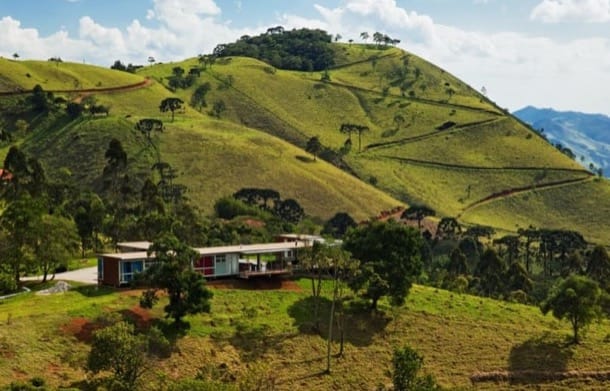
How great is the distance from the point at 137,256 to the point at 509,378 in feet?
104

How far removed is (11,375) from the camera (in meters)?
41.1

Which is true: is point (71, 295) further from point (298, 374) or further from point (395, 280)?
point (395, 280)

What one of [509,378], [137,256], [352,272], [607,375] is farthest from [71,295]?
[607,375]

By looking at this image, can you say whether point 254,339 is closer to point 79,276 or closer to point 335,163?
point 79,276

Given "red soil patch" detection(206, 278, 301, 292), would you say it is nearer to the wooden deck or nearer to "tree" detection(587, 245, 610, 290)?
the wooden deck

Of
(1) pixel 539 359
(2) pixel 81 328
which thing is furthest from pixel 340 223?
(2) pixel 81 328

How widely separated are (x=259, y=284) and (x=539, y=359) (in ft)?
82.5

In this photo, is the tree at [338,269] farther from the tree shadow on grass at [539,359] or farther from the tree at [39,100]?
the tree at [39,100]

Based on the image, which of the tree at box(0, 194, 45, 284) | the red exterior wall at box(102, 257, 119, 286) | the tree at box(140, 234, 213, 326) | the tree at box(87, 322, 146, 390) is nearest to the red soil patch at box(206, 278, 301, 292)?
the red exterior wall at box(102, 257, 119, 286)

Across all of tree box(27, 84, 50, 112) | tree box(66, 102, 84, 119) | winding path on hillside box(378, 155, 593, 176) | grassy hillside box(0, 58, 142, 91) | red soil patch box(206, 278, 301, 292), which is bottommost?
red soil patch box(206, 278, 301, 292)

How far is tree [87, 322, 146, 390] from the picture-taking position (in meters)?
40.1

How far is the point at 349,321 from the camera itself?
197 feet

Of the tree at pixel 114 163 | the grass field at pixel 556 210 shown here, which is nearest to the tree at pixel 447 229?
the grass field at pixel 556 210

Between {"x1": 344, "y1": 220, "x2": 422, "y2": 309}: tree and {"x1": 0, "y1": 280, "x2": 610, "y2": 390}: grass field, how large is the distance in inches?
114
